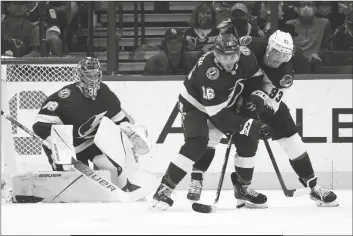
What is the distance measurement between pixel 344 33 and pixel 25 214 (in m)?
2.96

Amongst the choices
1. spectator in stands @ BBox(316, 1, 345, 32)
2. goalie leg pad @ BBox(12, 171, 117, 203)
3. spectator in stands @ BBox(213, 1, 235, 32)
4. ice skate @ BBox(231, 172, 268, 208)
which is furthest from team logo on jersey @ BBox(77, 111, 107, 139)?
spectator in stands @ BBox(316, 1, 345, 32)

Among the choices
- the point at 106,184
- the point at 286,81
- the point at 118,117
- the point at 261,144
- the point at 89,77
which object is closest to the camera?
the point at 286,81

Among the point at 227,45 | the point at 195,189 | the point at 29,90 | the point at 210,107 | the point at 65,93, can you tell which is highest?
the point at 227,45

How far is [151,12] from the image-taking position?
6648 mm

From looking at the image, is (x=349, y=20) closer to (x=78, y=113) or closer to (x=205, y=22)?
(x=205, y=22)

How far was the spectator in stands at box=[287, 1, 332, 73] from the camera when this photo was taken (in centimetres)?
669

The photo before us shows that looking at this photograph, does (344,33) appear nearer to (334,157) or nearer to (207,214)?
(334,157)

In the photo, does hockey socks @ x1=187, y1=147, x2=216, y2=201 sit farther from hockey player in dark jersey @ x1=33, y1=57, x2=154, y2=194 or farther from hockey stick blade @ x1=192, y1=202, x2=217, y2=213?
hockey player in dark jersey @ x1=33, y1=57, x2=154, y2=194

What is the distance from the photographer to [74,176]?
18.4ft

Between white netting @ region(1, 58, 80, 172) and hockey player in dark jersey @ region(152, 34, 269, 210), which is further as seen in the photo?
white netting @ region(1, 58, 80, 172)

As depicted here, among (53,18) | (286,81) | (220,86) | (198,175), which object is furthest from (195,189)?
(53,18)

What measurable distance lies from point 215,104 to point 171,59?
1806 mm

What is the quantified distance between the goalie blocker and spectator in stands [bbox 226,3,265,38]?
3.97 feet

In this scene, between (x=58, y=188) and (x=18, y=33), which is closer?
(x=58, y=188)
